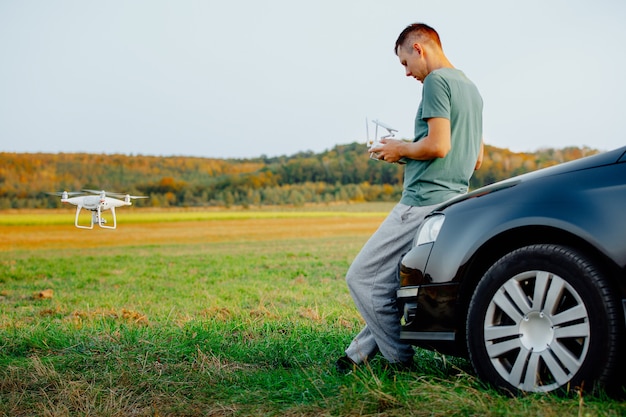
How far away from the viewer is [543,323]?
3.26 m

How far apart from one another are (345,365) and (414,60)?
1.98 m

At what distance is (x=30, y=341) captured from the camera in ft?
16.7

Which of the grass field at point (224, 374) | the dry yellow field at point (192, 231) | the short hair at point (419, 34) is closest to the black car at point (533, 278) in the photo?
the grass field at point (224, 374)

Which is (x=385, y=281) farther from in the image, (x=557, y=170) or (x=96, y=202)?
(x=96, y=202)

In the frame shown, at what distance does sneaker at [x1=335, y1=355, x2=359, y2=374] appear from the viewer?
4191mm

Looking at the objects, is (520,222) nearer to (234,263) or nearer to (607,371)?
(607,371)

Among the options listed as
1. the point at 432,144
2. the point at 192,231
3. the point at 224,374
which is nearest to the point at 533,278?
the point at 432,144

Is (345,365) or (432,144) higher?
(432,144)

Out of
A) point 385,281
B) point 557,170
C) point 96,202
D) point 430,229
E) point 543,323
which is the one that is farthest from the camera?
point 96,202

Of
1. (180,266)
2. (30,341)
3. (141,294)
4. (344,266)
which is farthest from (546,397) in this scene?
(180,266)

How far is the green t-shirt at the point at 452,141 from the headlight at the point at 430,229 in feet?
0.71

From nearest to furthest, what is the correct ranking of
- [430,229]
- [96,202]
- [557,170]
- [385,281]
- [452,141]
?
[557,170]
[430,229]
[452,141]
[385,281]
[96,202]

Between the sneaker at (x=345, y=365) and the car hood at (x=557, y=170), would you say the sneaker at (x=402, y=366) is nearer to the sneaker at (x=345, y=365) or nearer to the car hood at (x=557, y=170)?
the sneaker at (x=345, y=365)

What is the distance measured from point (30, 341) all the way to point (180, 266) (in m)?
12.8
